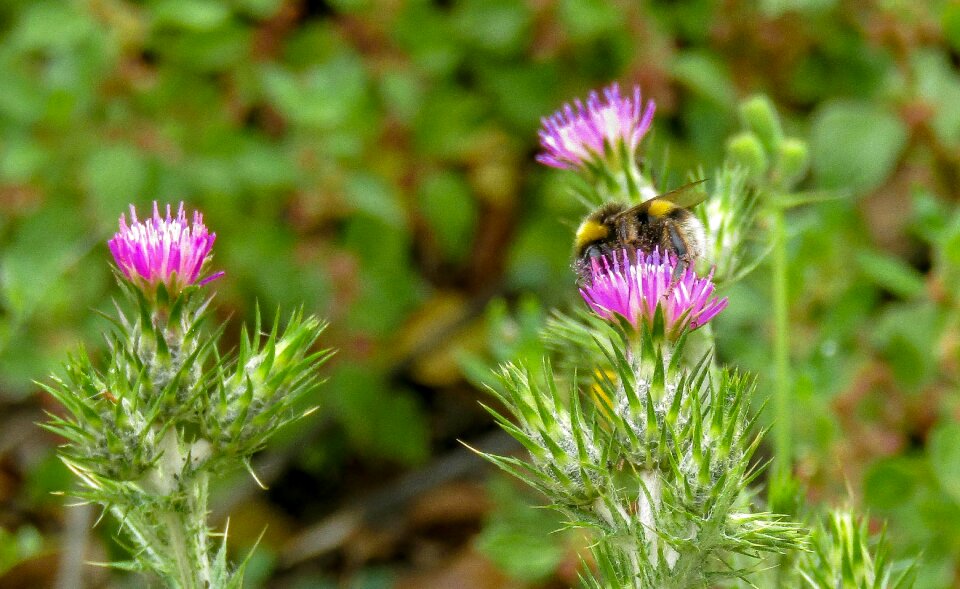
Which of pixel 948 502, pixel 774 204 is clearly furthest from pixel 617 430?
pixel 948 502

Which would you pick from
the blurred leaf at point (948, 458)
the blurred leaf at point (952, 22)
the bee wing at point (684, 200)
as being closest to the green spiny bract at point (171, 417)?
the bee wing at point (684, 200)

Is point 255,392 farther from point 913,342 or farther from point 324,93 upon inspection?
point 913,342

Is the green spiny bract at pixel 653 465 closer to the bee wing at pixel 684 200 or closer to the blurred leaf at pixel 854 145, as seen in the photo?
the bee wing at pixel 684 200

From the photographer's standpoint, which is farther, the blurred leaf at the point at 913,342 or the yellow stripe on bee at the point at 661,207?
the blurred leaf at the point at 913,342

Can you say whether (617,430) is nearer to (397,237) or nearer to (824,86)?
(397,237)

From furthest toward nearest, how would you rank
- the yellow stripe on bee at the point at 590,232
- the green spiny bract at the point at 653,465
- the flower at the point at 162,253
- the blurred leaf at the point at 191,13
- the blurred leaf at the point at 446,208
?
1. the blurred leaf at the point at 446,208
2. the blurred leaf at the point at 191,13
3. the yellow stripe on bee at the point at 590,232
4. the flower at the point at 162,253
5. the green spiny bract at the point at 653,465

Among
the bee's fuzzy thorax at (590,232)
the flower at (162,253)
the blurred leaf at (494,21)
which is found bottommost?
the bee's fuzzy thorax at (590,232)

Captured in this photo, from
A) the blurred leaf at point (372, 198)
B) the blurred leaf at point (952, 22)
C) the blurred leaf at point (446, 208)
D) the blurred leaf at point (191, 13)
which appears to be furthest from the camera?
the blurred leaf at point (446, 208)

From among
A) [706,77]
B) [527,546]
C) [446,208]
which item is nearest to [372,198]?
[446,208]
